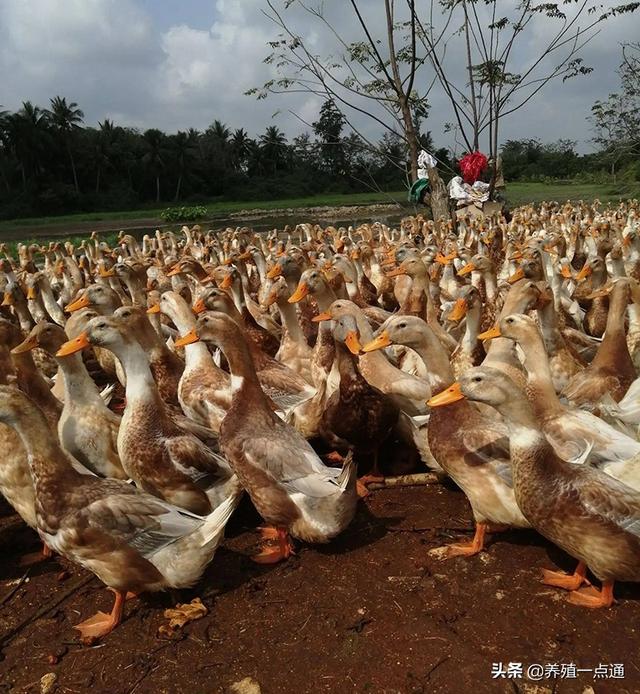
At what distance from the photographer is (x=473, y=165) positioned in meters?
15.7

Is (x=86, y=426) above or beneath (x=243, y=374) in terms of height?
beneath

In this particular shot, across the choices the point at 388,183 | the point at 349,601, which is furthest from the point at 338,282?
the point at 388,183

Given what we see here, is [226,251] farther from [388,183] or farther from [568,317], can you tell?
[388,183]

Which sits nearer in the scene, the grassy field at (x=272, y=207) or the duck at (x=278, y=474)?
the duck at (x=278, y=474)

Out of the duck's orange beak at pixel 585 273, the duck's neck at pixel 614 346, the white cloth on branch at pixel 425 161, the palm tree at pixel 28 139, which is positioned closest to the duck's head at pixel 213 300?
the duck's neck at pixel 614 346

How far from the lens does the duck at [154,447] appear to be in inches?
167

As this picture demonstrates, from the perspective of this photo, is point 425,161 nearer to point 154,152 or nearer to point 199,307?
point 199,307

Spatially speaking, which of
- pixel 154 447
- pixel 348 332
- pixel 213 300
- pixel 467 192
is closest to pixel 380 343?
pixel 348 332

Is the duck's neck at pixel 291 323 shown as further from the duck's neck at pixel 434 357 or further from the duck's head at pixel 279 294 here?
the duck's neck at pixel 434 357

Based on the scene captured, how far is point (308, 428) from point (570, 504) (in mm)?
2695

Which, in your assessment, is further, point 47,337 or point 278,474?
point 47,337

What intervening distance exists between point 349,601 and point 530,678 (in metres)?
1.12

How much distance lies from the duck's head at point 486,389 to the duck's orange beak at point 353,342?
1335 mm

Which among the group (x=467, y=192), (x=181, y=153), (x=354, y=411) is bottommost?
(x=354, y=411)
